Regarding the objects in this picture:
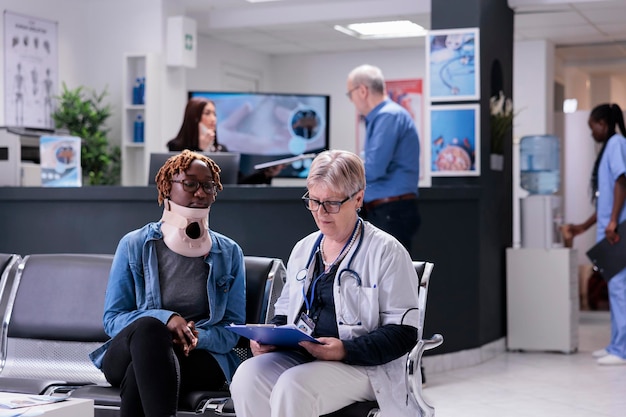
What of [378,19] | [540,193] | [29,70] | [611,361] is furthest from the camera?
[378,19]

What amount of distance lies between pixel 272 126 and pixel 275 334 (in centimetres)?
692

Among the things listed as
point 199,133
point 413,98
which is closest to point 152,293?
point 199,133

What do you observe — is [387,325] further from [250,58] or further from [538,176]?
[250,58]

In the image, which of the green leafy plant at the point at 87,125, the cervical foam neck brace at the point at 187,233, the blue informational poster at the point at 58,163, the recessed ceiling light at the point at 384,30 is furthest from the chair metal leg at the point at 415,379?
the recessed ceiling light at the point at 384,30

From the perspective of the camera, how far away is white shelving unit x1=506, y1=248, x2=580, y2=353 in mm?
6727

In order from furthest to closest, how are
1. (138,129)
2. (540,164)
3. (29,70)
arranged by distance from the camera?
1. (138,129)
2. (29,70)
3. (540,164)

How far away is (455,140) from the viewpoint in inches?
253

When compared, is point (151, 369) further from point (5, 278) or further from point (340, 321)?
point (5, 278)

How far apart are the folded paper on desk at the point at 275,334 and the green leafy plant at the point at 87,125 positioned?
6036 millimetres

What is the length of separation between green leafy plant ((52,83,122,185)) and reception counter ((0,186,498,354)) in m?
2.89

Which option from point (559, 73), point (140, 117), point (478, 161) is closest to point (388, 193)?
point (478, 161)

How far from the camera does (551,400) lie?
17.1 feet

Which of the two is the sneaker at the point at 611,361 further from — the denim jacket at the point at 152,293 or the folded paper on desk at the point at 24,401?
the folded paper on desk at the point at 24,401

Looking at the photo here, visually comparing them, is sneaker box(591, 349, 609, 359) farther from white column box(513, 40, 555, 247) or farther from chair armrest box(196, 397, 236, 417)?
chair armrest box(196, 397, 236, 417)
